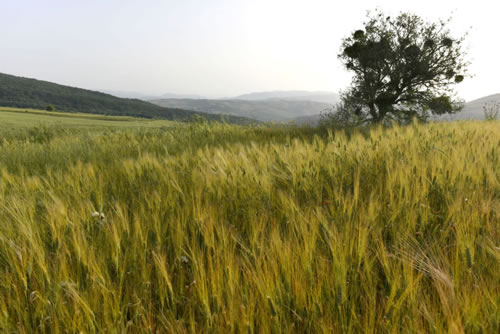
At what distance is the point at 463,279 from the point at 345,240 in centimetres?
33

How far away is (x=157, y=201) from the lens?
4.72 feet

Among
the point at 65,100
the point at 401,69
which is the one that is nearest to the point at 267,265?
the point at 401,69

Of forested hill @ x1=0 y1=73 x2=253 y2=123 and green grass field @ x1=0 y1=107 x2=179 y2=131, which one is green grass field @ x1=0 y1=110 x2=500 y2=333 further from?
forested hill @ x1=0 y1=73 x2=253 y2=123

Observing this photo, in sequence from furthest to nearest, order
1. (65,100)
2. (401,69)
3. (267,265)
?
(65,100) < (401,69) < (267,265)

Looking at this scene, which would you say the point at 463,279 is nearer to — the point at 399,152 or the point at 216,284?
the point at 216,284

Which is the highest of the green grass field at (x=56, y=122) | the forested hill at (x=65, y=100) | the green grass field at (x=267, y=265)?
the forested hill at (x=65, y=100)

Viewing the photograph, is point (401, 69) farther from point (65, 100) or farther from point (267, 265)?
point (65, 100)

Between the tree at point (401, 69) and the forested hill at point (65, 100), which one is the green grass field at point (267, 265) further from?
the forested hill at point (65, 100)

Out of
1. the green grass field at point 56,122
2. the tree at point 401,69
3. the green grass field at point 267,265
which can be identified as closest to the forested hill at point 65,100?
the green grass field at point 56,122

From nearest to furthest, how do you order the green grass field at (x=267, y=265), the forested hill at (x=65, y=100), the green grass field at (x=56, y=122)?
the green grass field at (x=267, y=265)
the green grass field at (x=56, y=122)
the forested hill at (x=65, y=100)

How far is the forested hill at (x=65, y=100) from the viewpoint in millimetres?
92688

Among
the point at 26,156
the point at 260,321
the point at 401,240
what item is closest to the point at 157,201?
the point at 260,321

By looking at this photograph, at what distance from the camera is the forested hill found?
92.7 metres

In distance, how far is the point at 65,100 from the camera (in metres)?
104
